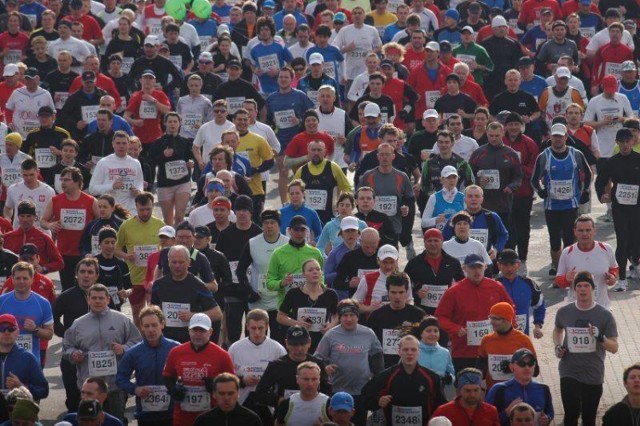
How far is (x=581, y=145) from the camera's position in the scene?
24828 millimetres

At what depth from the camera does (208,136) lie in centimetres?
2520

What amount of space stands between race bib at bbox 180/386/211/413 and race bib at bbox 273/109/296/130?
10.4 meters

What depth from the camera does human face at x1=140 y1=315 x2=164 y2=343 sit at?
1725 cm

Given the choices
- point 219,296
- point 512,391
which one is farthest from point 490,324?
point 219,296

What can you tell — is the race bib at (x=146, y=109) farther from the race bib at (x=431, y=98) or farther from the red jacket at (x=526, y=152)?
the red jacket at (x=526, y=152)

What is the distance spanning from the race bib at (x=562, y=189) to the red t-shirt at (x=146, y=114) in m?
6.68

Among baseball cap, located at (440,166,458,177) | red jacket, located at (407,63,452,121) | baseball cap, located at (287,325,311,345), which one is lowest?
baseball cap, located at (287,325,311,345)

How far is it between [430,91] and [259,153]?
4.19 metres

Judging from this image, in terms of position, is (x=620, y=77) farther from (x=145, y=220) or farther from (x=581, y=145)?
(x=145, y=220)

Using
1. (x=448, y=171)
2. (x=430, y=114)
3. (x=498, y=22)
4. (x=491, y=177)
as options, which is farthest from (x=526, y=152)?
(x=498, y=22)

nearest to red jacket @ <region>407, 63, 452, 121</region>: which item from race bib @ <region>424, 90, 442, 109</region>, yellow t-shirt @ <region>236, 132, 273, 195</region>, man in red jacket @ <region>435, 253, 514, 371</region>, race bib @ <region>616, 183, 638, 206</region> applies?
race bib @ <region>424, 90, 442, 109</region>

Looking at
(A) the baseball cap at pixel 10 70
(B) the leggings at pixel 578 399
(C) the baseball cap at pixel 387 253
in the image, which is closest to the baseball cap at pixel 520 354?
(B) the leggings at pixel 578 399

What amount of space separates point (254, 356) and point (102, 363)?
1497 mm

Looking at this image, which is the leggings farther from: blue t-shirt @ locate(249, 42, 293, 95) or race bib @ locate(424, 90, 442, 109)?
blue t-shirt @ locate(249, 42, 293, 95)
